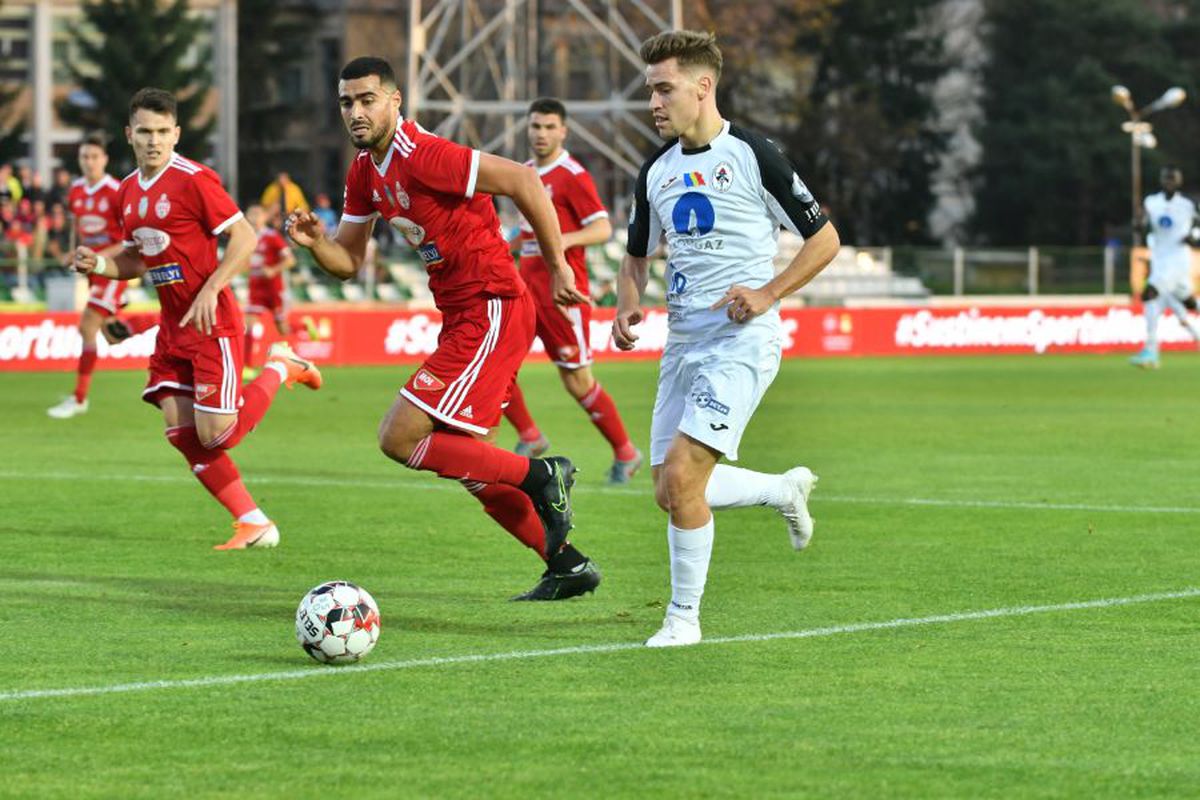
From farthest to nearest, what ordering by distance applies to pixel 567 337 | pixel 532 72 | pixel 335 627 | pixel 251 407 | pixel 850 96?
pixel 850 96 → pixel 532 72 → pixel 567 337 → pixel 251 407 → pixel 335 627

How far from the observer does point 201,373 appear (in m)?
11.9

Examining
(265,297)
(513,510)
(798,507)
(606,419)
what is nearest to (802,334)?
(265,297)

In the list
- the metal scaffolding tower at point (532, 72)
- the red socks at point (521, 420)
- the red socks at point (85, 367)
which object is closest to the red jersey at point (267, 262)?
the red socks at point (85, 367)

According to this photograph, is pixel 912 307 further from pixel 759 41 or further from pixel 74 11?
pixel 74 11

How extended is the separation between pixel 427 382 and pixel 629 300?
978 mm

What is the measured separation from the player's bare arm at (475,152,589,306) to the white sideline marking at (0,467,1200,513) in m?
5.19

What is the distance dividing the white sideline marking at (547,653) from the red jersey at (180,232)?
4213 mm

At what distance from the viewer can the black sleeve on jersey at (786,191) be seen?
866cm

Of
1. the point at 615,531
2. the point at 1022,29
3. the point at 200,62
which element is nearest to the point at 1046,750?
the point at 615,531

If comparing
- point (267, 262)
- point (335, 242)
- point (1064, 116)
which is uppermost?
point (1064, 116)

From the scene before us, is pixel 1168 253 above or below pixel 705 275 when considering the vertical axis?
above

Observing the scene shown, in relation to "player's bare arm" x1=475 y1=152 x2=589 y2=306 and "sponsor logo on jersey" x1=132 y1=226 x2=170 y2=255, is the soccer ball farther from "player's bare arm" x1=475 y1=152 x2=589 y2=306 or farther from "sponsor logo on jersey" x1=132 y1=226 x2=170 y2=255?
"sponsor logo on jersey" x1=132 y1=226 x2=170 y2=255

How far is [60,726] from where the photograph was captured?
23.1 feet

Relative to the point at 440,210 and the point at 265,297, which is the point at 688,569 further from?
the point at 265,297
